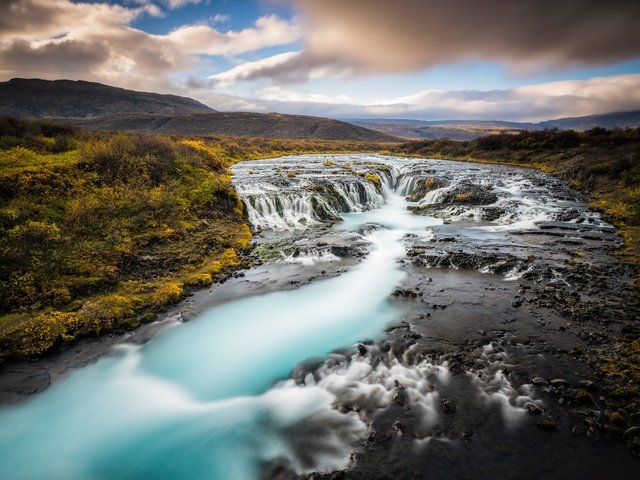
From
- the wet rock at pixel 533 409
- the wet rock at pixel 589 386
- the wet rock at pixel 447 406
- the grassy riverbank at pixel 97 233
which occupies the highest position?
the grassy riverbank at pixel 97 233

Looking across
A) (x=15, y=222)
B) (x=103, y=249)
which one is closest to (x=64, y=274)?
(x=103, y=249)

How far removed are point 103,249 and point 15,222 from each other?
3.30 m

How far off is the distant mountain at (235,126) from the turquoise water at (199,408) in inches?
5349

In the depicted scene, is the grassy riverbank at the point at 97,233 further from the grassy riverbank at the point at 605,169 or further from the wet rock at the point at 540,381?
the grassy riverbank at the point at 605,169

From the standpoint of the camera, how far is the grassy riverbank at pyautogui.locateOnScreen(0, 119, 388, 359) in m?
11.0

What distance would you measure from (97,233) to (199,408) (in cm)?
1059

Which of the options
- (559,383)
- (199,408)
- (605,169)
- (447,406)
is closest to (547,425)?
(559,383)

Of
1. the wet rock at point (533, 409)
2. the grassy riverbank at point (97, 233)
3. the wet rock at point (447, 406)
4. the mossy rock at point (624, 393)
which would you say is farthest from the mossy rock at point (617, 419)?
the grassy riverbank at point (97, 233)

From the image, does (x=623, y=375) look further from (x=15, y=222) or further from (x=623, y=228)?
(x=15, y=222)

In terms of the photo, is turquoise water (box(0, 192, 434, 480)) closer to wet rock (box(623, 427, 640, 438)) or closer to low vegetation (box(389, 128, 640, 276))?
wet rock (box(623, 427, 640, 438))

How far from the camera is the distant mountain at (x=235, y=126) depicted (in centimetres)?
14100

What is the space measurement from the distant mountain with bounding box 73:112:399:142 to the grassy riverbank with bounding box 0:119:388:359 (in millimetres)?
122010

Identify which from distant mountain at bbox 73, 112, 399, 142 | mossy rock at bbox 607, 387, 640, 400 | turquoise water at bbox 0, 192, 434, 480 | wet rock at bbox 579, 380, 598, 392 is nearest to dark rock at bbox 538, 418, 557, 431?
wet rock at bbox 579, 380, 598, 392

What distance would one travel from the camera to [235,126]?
150 m
